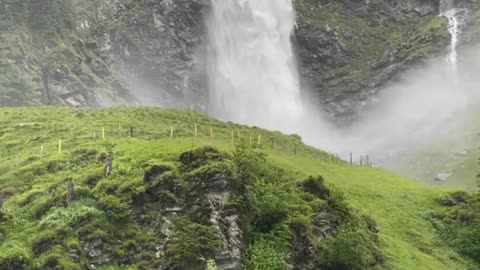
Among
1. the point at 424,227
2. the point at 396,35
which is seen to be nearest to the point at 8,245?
the point at 424,227

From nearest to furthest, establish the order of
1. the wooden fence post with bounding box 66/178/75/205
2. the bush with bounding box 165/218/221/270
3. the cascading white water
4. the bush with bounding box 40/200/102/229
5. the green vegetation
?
the bush with bounding box 165/218/221/270 → the bush with bounding box 40/200/102/229 → the wooden fence post with bounding box 66/178/75/205 → the green vegetation → the cascading white water

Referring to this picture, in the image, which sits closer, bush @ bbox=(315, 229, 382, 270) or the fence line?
bush @ bbox=(315, 229, 382, 270)

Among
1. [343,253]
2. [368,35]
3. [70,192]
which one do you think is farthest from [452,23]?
[70,192]

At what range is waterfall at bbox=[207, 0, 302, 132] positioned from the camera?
12144 centimetres

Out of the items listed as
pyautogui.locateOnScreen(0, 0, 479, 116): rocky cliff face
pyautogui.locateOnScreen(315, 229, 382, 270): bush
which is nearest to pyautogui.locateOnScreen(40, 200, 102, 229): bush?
pyautogui.locateOnScreen(315, 229, 382, 270): bush

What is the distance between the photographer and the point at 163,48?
11919 cm

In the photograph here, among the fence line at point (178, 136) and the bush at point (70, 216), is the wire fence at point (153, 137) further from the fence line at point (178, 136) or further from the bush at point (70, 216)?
the bush at point (70, 216)

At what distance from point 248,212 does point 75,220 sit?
30.4 feet

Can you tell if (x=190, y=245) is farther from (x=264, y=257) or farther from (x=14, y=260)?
(x=14, y=260)

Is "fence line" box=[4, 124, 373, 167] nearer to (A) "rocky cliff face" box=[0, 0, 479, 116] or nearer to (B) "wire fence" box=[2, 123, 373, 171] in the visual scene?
(B) "wire fence" box=[2, 123, 373, 171]

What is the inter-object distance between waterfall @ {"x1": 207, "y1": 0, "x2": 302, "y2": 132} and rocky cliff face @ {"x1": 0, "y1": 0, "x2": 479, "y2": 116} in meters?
2.92

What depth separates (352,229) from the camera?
116 feet

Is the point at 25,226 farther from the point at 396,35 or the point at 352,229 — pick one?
the point at 396,35

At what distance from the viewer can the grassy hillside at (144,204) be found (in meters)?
30.5
